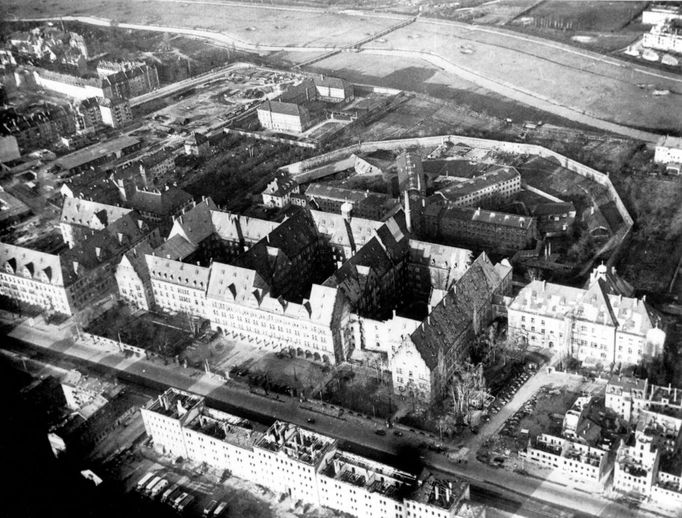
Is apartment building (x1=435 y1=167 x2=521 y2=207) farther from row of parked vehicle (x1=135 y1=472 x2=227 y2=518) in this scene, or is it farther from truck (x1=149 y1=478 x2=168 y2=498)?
truck (x1=149 y1=478 x2=168 y2=498)

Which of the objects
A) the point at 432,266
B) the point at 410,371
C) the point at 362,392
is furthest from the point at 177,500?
the point at 432,266

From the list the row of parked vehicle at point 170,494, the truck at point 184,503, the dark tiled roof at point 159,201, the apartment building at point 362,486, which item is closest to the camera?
the apartment building at point 362,486

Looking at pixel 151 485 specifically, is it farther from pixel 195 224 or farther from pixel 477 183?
pixel 477 183

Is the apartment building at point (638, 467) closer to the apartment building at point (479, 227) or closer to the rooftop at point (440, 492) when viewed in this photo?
the rooftop at point (440, 492)

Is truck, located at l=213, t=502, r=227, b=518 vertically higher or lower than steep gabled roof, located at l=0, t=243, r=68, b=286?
lower

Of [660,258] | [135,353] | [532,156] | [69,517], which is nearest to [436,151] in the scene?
[532,156]

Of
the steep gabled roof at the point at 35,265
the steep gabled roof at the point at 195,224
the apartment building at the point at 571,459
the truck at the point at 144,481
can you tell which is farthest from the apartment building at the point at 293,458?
the steep gabled roof at the point at 35,265

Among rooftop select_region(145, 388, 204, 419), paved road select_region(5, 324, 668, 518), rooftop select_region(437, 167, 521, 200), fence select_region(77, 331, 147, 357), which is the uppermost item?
rooftop select_region(437, 167, 521, 200)

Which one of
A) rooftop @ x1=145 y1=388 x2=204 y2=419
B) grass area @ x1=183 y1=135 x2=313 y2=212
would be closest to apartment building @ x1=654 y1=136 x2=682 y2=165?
grass area @ x1=183 y1=135 x2=313 y2=212
